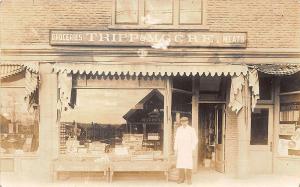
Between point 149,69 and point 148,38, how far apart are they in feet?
3.00

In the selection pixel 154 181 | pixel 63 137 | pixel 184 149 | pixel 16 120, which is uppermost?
pixel 16 120

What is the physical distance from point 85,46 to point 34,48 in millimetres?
1376

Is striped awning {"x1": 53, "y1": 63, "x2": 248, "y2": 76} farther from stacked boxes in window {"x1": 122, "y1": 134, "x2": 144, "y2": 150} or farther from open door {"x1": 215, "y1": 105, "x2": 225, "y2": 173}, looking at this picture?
open door {"x1": 215, "y1": 105, "x2": 225, "y2": 173}

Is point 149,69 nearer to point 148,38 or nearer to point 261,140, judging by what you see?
point 148,38

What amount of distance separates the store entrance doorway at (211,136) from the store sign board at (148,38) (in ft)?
7.65

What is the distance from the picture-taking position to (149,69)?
11.7m

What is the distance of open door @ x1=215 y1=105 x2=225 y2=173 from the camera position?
13344mm

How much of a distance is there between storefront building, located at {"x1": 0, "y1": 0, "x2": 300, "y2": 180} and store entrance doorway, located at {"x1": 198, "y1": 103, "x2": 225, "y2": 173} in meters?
1.01

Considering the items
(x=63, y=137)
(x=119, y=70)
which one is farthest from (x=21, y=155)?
(x=119, y=70)

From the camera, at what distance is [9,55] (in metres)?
12.1

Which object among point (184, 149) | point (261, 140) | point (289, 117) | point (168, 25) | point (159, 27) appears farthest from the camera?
point (261, 140)

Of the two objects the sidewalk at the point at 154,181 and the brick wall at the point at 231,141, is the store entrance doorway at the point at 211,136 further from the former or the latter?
the sidewalk at the point at 154,181

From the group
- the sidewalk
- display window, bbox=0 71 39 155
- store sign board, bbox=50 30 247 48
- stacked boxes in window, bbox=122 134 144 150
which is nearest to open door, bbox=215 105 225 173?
the sidewalk

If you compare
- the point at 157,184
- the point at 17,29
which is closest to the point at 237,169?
the point at 157,184
